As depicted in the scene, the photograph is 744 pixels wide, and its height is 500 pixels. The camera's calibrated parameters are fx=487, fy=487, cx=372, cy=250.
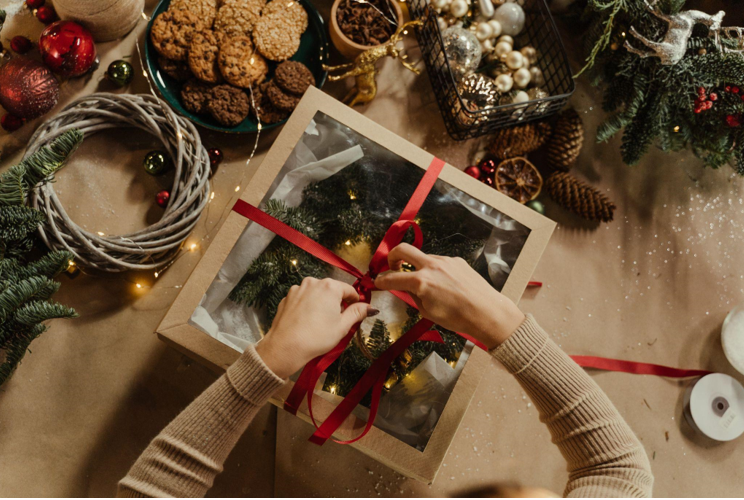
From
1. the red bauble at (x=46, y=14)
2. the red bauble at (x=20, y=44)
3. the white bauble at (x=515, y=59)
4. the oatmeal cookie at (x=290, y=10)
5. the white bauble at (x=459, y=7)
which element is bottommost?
the red bauble at (x=20, y=44)

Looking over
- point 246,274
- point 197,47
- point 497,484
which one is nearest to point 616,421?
point 497,484

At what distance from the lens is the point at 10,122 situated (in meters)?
1.03

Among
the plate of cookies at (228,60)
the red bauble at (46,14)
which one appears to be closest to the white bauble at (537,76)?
the plate of cookies at (228,60)

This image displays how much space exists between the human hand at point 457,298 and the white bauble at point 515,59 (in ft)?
1.94

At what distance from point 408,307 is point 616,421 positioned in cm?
37

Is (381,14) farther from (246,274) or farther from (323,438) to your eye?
(323,438)

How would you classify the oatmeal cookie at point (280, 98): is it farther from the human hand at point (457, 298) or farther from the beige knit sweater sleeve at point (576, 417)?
the beige knit sweater sleeve at point (576, 417)

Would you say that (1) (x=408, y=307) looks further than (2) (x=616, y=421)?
Yes

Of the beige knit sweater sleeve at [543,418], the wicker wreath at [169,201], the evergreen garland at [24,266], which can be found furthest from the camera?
the wicker wreath at [169,201]

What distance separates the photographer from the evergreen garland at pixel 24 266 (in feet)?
2.58

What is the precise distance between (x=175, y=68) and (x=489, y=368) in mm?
962

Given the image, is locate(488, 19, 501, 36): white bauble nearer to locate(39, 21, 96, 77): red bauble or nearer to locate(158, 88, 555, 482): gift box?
locate(158, 88, 555, 482): gift box

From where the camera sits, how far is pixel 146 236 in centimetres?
95

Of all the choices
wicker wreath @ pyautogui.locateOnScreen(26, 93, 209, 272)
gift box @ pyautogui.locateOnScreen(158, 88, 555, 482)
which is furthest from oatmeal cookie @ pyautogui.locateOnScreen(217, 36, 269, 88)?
gift box @ pyautogui.locateOnScreen(158, 88, 555, 482)
